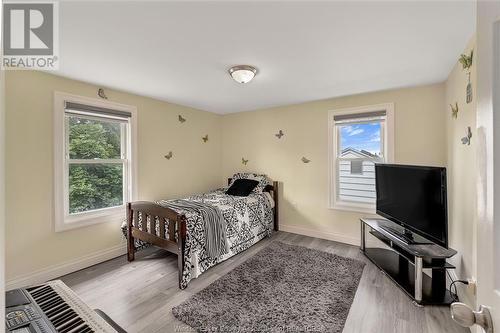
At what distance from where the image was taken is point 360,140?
11.3ft

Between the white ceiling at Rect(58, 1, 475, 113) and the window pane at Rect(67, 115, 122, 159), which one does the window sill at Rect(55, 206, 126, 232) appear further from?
the white ceiling at Rect(58, 1, 475, 113)

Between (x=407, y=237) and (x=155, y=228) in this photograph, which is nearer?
(x=407, y=237)

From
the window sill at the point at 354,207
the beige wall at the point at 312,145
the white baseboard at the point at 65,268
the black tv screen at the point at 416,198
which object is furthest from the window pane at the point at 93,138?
the black tv screen at the point at 416,198

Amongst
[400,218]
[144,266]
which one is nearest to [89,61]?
[144,266]

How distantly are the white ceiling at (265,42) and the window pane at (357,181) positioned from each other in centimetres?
114

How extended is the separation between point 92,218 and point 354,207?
3531 mm

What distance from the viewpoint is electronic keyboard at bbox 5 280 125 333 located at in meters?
0.72

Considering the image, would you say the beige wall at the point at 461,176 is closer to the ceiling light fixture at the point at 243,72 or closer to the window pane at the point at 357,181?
the window pane at the point at 357,181

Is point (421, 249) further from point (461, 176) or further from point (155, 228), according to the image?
point (155, 228)

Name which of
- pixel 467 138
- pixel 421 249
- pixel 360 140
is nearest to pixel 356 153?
pixel 360 140

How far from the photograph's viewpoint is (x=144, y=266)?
2.76 m

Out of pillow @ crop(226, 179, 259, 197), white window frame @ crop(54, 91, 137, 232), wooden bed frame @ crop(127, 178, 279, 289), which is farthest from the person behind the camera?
pillow @ crop(226, 179, 259, 197)

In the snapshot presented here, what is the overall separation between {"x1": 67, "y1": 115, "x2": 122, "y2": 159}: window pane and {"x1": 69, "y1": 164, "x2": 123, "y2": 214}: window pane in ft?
0.48

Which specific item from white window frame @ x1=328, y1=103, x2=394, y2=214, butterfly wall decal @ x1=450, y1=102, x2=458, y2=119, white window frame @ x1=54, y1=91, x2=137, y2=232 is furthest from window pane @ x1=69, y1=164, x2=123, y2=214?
butterfly wall decal @ x1=450, y1=102, x2=458, y2=119
